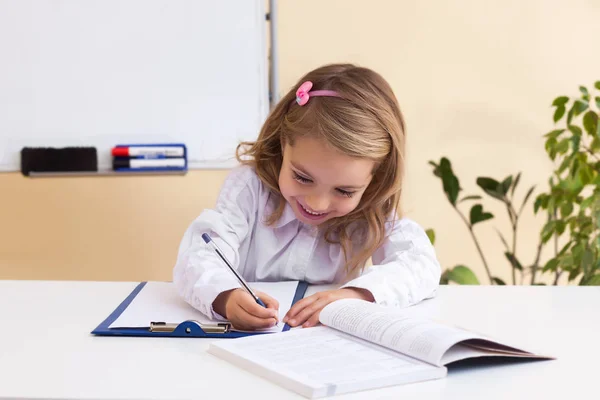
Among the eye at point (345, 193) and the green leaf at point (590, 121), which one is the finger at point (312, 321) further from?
the green leaf at point (590, 121)

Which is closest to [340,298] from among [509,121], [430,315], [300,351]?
[430,315]

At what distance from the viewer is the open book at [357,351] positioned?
0.71 metres

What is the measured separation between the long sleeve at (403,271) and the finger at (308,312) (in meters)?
0.10

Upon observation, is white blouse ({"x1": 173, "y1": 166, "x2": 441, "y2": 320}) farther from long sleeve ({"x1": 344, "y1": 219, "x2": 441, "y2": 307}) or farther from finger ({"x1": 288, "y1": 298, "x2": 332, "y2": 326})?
finger ({"x1": 288, "y1": 298, "x2": 332, "y2": 326})

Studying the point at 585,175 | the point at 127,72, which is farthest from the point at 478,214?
the point at 127,72

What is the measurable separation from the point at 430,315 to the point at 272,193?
450mm

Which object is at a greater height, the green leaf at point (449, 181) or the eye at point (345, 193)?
the eye at point (345, 193)

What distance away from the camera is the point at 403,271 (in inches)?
45.0

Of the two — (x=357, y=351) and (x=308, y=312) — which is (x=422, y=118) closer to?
(x=308, y=312)

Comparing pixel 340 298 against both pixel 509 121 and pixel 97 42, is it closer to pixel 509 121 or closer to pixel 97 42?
pixel 97 42

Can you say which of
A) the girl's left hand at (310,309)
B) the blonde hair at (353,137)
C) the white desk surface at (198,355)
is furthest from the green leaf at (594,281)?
the girl's left hand at (310,309)

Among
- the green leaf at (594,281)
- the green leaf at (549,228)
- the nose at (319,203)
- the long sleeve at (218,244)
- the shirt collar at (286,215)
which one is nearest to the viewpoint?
the long sleeve at (218,244)

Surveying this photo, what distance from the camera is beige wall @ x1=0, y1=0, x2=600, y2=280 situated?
7.30 ft

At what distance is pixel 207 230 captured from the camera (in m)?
1.23
